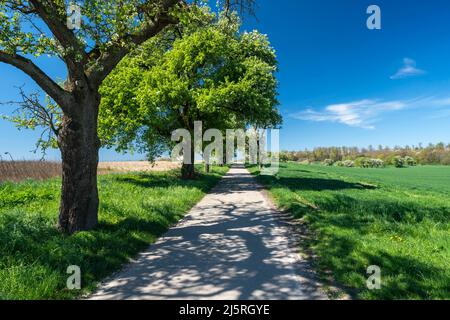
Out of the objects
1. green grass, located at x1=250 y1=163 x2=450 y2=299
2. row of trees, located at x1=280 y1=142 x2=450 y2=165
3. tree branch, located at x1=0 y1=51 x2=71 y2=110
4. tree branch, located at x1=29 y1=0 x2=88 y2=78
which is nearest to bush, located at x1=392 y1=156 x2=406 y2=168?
row of trees, located at x1=280 y1=142 x2=450 y2=165

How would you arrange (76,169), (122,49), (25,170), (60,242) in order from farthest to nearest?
1. (25,170)
2. (122,49)
3. (76,169)
4. (60,242)

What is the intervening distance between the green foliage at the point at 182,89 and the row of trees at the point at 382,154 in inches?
3702

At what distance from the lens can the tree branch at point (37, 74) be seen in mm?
7508

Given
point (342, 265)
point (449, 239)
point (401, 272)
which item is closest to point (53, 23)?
point (342, 265)

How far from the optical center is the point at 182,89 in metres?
21.1

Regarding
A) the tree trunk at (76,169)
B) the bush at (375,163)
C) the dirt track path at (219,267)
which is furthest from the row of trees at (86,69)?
the bush at (375,163)

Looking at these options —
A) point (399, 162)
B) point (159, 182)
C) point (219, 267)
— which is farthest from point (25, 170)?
point (399, 162)

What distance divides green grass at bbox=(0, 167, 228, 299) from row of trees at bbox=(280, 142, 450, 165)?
107137 millimetres

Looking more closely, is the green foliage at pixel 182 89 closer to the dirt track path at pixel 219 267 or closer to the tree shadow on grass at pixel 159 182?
the tree shadow on grass at pixel 159 182

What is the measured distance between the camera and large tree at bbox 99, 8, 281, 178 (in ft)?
69.5

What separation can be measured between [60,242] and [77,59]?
4.54m

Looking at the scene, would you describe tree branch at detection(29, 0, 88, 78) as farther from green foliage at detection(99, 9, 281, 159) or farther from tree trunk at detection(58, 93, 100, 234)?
green foliage at detection(99, 9, 281, 159)

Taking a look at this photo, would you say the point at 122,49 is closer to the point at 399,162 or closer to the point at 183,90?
the point at 183,90
